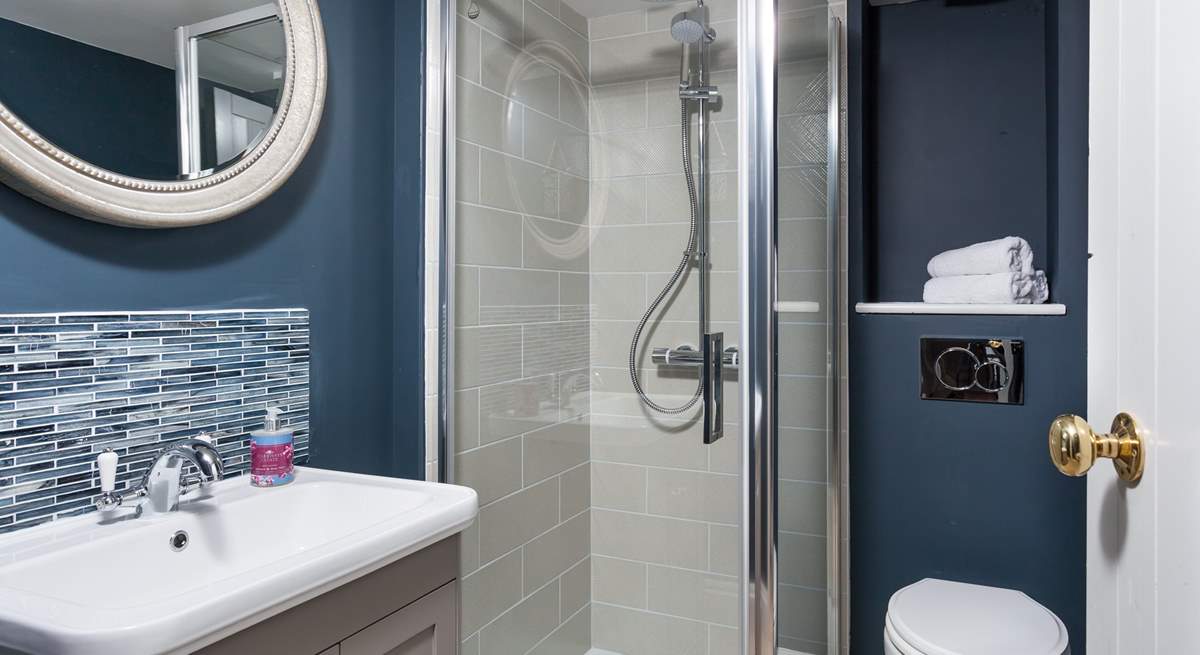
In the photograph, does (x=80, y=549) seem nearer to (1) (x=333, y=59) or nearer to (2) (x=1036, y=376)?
(1) (x=333, y=59)

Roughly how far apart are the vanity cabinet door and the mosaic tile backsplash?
475 mm

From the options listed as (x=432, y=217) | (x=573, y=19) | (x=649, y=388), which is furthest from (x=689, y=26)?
(x=649, y=388)

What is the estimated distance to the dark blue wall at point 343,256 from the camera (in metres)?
1.19

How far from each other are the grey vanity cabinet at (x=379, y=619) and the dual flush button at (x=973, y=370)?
147 cm

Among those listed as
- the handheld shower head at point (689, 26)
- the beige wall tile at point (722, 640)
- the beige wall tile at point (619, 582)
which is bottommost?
the beige wall tile at point (722, 640)

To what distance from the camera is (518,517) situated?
1.80 metres

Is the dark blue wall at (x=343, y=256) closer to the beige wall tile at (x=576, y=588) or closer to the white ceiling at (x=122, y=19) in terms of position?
the white ceiling at (x=122, y=19)

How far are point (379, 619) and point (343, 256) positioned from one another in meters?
0.83

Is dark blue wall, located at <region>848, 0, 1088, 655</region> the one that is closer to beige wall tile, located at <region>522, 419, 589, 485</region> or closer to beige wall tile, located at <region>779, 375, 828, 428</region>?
beige wall tile, located at <region>779, 375, 828, 428</region>

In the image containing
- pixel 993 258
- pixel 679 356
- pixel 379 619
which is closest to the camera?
pixel 379 619

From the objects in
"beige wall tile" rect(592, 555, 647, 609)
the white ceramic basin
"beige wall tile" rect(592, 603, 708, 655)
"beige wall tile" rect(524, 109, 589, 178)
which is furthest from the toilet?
"beige wall tile" rect(524, 109, 589, 178)

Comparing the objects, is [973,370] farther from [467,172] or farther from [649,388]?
[467,172]

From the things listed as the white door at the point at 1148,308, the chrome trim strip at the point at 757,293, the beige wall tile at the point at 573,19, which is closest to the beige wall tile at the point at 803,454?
the chrome trim strip at the point at 757,293

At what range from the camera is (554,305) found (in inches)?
69.9
